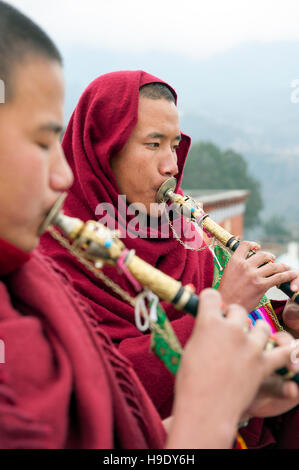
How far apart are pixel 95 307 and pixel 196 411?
1083 mm

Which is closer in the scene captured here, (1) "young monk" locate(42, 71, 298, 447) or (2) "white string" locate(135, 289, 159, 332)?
(2) "white string" locate(135, 289, 159, 332)

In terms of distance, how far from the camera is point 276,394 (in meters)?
1.13

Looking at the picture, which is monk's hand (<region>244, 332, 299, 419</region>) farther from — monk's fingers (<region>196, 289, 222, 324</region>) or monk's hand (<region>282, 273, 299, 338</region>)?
monk's hand (<region>282, 273, 299, 338</region>)

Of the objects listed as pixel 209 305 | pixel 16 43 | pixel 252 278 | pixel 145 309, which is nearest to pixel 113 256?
pixel 145 309

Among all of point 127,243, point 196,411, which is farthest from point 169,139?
point 196,411

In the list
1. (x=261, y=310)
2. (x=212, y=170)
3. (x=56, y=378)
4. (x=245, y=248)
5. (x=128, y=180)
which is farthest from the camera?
(x=212, y=170)

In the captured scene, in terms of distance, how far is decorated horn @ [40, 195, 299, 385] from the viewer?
1.09 metres

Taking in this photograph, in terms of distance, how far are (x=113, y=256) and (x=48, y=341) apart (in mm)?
261

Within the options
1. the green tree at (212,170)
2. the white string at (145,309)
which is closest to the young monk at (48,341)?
the white string at (145,309)

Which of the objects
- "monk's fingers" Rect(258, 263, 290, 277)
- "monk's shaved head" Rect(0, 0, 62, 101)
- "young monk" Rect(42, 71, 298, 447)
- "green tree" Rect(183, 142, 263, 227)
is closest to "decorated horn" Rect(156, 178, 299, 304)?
"young monk" Rect(42, 71, 298, 447)

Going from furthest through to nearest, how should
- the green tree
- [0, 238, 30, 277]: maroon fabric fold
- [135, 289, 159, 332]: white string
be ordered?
the green tree, [135, 289, 159, 332]: white string, [0, 238, 30, 277]: maroon fabric fold

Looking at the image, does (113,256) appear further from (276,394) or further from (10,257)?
(276,394)

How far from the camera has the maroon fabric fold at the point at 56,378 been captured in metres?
0.90
